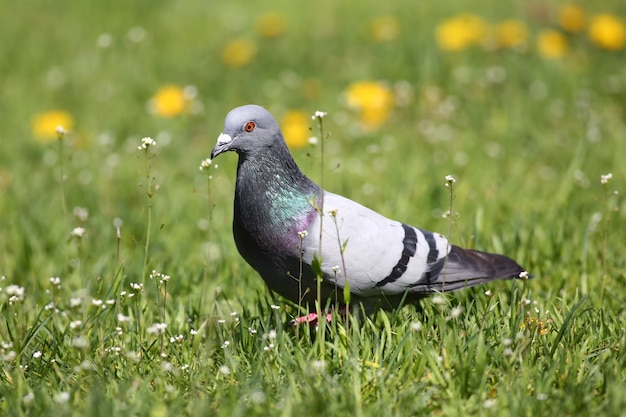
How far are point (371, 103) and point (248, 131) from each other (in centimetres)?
278

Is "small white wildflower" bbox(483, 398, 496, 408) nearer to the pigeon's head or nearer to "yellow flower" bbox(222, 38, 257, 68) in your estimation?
the pigeon's head

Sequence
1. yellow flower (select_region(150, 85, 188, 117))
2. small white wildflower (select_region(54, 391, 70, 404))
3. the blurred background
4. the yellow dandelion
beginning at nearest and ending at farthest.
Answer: small white wildflower (select_region(54, 391, 70, 404))
the blurred background
yellow flower (select_region(150, 85, 188, 117))
the yellow dandelion

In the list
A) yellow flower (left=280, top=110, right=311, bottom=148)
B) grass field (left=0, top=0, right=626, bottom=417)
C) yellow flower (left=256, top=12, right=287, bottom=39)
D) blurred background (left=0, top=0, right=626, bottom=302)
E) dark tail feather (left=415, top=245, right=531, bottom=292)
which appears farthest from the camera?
yellow flower (left=256, top=12, right=287, bottom=39)

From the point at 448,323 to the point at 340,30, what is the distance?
5120mm

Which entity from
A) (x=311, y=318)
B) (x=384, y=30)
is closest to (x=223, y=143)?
(x=311, y=318)

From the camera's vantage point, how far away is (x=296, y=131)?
5.51 meters

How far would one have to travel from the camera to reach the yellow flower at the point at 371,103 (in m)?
5.78

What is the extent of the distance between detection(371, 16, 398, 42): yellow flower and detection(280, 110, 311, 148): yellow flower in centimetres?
141

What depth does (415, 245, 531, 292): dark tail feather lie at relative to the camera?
330cm

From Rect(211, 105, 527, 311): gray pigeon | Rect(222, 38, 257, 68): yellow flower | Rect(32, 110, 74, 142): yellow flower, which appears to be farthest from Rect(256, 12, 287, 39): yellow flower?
Rect(211, 105, 527, 311): gray pigeon

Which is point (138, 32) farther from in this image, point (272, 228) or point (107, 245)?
point (272, 228)

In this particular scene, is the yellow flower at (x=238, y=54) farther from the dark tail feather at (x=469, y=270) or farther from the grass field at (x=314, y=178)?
the dark tail feather at (x=469, y=270)

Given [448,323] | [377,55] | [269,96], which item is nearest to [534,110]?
[377,55]

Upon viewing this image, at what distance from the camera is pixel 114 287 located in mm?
3543
